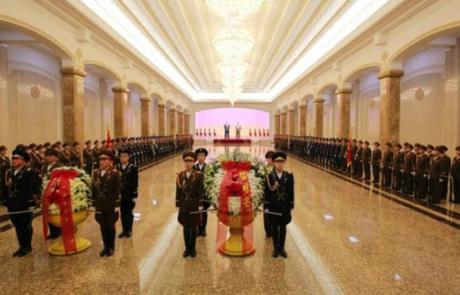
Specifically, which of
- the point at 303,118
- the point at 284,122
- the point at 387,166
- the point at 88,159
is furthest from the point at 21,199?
the point at 284,122

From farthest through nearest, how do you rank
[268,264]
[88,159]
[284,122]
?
[284,122] → [88,159] → [268,264]

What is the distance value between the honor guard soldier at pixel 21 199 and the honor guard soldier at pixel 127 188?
115 centimetres

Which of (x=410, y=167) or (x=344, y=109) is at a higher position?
(x=344, y=109)

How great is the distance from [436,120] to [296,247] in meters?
9.48

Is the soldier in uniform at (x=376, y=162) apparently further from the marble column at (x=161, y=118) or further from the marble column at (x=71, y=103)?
the marble column at (x=161, y=118)

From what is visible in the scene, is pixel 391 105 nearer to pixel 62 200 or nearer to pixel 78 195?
pixel 78 195

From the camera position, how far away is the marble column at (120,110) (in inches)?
561

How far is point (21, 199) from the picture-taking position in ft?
14.6

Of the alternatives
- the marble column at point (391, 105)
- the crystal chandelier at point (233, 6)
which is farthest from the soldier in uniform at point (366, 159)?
the crystal chandelier at point (233, 6)

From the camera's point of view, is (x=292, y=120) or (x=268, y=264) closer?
(x=268, y=264)

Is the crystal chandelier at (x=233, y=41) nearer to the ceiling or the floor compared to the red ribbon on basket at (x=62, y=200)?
nearer to the ceiling

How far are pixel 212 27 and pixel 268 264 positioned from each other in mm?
10790

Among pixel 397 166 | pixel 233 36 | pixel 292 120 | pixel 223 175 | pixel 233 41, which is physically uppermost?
pixel 233 36

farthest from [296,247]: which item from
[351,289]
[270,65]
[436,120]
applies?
[270,65]
